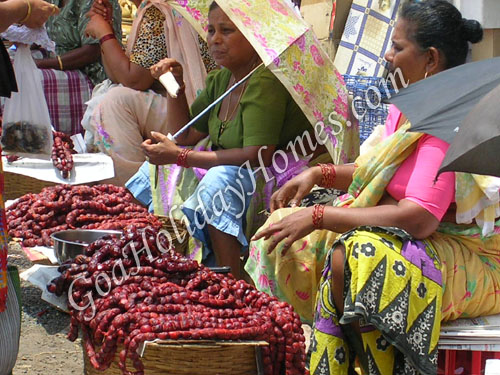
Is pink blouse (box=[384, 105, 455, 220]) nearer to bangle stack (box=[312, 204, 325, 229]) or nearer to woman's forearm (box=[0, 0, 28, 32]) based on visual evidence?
bangle stack (box=[312, 204, 325, 229])

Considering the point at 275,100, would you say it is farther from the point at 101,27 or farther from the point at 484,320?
the point at 101,27

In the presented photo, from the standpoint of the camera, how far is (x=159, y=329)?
104 inches

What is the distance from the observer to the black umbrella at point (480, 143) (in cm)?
209

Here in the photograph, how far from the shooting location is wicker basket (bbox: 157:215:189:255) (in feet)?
13.4

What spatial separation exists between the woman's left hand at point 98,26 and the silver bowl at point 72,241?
2.39 m

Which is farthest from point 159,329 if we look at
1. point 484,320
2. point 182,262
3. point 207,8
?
point 207,8

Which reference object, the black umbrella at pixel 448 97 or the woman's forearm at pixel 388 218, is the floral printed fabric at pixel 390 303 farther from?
the black umbrella at pixel 448 97

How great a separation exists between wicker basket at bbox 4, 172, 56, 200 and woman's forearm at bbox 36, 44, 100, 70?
1.53 meters

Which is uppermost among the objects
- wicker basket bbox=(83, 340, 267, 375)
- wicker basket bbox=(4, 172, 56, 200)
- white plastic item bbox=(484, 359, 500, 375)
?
white plastic item bbox=(484, 359, 500, 375)

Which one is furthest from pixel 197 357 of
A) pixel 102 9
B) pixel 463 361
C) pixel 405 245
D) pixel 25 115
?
pixel 102 9

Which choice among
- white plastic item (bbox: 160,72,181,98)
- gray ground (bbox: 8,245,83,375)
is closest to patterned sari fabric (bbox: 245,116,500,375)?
gray ground (bbox: 8,245,83,375)

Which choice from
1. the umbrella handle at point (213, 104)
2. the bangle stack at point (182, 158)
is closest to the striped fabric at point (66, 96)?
the umbrella handle at point (213, 104)

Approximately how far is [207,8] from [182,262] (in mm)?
2126

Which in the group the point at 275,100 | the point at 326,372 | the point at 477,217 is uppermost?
the point at 275,100
